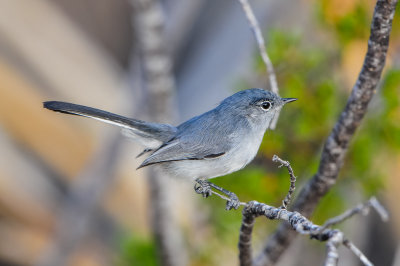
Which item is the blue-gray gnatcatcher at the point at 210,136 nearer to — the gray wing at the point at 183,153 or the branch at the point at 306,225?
the gray wing at the point at 183,153

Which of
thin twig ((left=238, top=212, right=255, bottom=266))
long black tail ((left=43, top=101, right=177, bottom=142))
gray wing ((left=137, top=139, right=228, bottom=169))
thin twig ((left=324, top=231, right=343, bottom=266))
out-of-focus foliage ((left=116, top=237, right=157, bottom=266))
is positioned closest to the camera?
thin twig ((left=324, top=231, right=343, bottom=266))

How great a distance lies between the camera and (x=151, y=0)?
8.24 feet

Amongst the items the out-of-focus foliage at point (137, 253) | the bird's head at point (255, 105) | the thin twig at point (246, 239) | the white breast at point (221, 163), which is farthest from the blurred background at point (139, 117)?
the thin twig at point (246, 239)

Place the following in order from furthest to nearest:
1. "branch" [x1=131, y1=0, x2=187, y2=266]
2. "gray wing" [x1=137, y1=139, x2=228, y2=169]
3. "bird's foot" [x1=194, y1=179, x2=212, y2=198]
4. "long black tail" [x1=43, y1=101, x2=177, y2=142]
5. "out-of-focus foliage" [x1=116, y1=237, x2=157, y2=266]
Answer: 1. "out-of-focus foliage" [x1=116, y1=237, x2=157, y2=266]
2. "branch" [x1=131, y1=0, x2=187, y2=266]
3. "gray wing" [x1=137, y1=139, x2=228, y2=169]
4. "bird's foot" [x1=194, y1=179, x2=212, y2=198]
5. "long black tail" [x1=43, y1=101, x2=177, y2=142]

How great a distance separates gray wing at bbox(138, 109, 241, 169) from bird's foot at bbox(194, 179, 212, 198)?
9cm

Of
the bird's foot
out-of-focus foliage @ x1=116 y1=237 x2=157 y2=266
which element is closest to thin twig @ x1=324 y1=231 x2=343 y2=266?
the bird's foot

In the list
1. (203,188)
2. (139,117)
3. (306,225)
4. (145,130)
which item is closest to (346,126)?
(203,188)

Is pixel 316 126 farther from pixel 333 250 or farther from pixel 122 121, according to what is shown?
pixel 333 250

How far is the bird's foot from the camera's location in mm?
1962

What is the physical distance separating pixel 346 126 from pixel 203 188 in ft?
1.83

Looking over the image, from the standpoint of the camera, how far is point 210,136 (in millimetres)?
2139

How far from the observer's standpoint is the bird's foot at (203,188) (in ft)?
6.44

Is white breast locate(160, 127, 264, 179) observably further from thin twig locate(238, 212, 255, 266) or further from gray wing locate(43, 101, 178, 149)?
thin twig locate(238, 212, 255, 266)

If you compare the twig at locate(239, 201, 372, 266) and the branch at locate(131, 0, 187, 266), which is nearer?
the twig at locate(239, 201, 372, 266)
